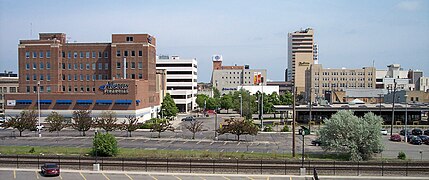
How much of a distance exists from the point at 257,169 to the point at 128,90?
182ft

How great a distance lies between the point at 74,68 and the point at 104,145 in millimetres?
62885

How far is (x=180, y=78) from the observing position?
452 feet

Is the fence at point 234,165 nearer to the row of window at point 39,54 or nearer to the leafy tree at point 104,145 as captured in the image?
the leafy tree at point 104,145

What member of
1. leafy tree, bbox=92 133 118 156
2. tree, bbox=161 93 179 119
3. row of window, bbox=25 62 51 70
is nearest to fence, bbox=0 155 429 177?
leafy tree, bbox=92 133 118 156

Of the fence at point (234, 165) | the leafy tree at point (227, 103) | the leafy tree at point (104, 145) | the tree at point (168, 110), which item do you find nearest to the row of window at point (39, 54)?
the tree at point (168, 110)

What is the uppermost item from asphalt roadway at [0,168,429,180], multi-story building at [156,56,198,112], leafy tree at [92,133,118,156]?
multi-story building at [156,56,198,112]

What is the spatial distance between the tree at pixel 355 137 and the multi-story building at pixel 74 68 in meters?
53.6

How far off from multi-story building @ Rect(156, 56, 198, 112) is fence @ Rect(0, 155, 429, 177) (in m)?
94.7

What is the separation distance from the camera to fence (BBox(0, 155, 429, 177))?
35.6 metres

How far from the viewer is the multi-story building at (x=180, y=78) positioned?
445 feet

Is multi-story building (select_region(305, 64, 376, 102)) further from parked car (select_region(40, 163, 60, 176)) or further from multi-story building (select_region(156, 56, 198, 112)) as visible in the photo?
parked car (select_region(40, 163, 60, 176))

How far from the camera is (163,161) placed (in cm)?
3938

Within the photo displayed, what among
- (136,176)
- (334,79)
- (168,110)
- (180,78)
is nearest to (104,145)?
(136,176)

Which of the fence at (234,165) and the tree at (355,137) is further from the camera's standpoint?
the tree at (355,137)
